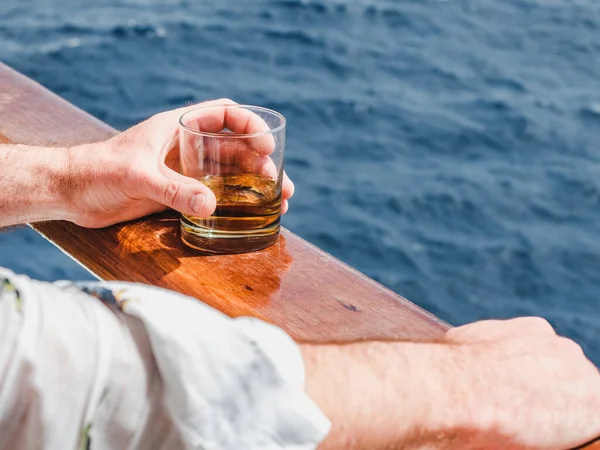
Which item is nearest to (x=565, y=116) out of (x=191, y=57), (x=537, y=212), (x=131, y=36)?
(x=537, y=212)

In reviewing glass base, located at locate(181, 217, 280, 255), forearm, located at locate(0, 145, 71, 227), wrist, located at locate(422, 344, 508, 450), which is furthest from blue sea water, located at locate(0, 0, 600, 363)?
wrist, located at locate(422, 344, 508, 450)

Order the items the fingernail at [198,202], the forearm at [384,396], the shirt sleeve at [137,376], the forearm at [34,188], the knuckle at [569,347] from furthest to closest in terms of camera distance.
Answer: the forearm at [34,188] < the fingernail at [198,202] < the knuckle at [569,347] < the forearm at [384,396] < the shirt sleeve at [137,376]

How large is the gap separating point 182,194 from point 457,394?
1.76 feet

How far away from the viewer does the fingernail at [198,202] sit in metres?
1.25

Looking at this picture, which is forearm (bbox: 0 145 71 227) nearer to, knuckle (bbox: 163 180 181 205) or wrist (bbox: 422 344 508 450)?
knuckle (bbox: 163 180 181 205)

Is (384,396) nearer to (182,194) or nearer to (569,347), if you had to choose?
(569,347)

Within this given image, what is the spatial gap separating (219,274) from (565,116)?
4219 millimetres

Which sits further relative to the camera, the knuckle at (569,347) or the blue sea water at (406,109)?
the blue sea water at (406,109)

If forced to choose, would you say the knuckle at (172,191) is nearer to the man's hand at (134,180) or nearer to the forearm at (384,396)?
the man's hand at (134,180)

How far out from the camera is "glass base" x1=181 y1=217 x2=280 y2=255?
1286 mm

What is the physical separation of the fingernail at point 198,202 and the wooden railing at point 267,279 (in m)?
0.07

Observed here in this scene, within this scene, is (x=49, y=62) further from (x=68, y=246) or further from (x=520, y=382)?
(x=520, y=382)

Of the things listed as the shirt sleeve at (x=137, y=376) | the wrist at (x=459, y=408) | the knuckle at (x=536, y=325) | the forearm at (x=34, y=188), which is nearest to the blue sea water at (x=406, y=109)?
the forearm at (x=34, y=188)

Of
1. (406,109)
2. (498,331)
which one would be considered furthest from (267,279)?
(406,109)
